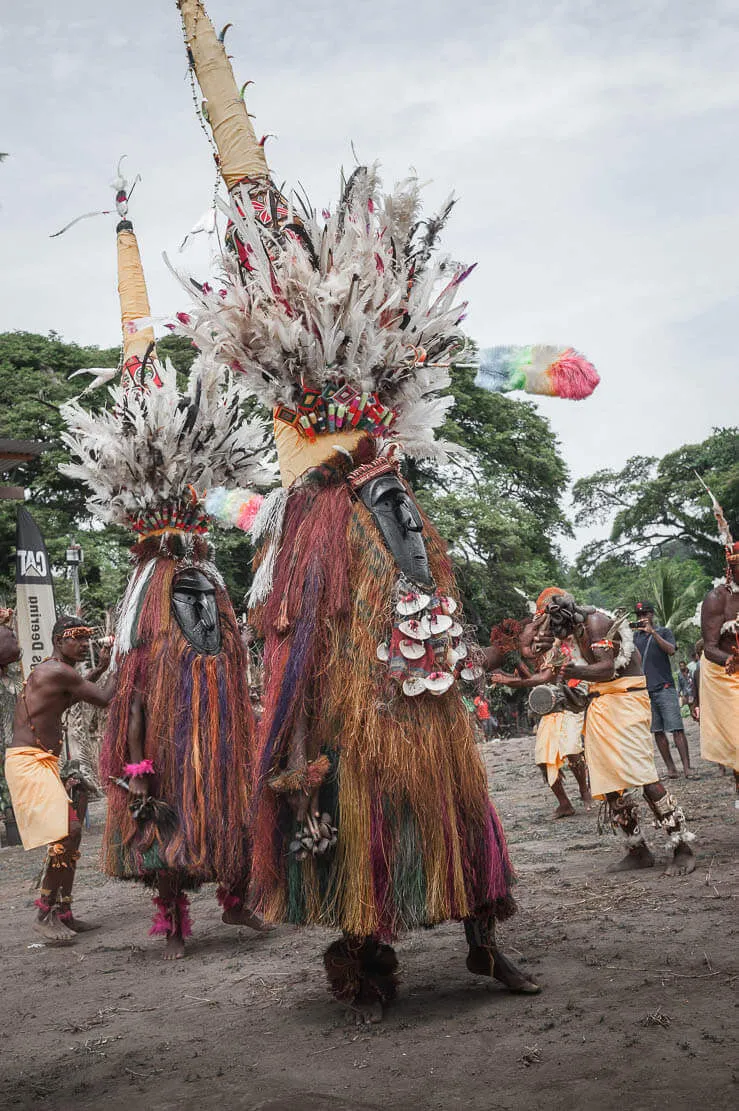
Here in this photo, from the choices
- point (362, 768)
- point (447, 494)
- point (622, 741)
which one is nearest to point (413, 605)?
point (362, 768)

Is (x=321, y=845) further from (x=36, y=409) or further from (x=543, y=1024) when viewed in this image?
(x=36, y=409)

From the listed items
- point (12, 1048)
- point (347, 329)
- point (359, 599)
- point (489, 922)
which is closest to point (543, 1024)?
point (489, 922)

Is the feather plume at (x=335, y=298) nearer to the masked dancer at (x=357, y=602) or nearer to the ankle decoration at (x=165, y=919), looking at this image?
the masked dancer at (x=357, y=602)

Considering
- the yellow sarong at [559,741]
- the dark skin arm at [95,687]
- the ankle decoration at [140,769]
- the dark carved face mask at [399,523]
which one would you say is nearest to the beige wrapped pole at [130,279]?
the dark skin arm at [95,687]

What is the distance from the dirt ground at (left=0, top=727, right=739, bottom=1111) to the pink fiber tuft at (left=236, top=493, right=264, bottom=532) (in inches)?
90.3

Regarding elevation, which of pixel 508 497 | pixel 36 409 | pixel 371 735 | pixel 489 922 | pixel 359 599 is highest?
pixel 36 409

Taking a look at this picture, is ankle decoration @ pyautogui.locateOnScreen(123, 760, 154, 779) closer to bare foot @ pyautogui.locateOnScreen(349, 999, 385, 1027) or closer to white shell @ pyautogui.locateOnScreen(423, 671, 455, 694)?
bare foot @ pyautogui.locateOnScreen(349, 999, 385, 1027)

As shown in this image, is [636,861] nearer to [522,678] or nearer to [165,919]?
[522,678]

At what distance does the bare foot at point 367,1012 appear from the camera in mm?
3803

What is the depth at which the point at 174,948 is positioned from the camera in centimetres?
563

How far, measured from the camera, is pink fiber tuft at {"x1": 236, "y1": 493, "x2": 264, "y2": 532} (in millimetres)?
5513

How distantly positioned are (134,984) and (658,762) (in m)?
9.31

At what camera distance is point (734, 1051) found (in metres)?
2.95

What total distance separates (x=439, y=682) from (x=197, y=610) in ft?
8.05
